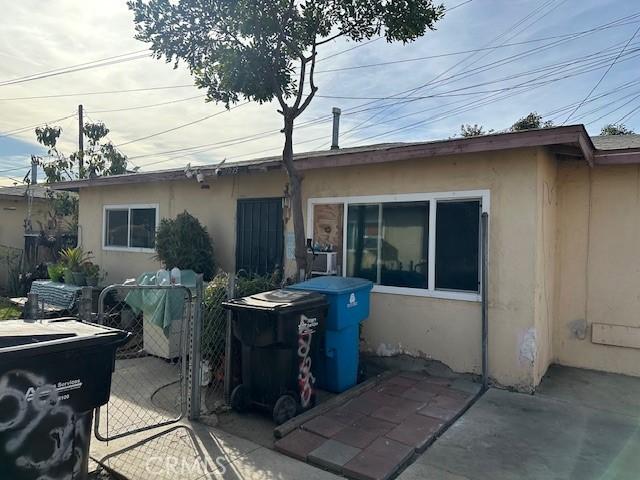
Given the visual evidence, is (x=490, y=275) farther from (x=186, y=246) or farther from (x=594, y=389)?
Answer: (x=186, y=246)

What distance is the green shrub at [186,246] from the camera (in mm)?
7602

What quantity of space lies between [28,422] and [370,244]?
14.9 feet

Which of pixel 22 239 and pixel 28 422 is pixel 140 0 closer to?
pixel 28 422

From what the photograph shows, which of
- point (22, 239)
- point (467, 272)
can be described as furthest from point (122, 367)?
point (22, 239)

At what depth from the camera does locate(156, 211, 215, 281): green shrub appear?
7602 millimetres

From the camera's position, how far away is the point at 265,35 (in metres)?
5.70

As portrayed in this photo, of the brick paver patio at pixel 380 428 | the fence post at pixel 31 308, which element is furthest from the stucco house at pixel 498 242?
the fence post at pixel 31 308

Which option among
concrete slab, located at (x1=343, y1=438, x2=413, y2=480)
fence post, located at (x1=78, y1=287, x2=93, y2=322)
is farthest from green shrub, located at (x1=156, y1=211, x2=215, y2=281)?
concrete slab, located at (x1=343, y1=438, x2=413, y2=480)

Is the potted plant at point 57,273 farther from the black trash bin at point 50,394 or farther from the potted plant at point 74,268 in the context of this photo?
the black trash bin at point 50,394

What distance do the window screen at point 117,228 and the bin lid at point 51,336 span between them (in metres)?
7.11

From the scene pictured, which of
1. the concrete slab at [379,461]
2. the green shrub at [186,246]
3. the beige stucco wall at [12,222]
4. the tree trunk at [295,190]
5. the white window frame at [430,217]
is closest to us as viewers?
the concrete slab at [379,461]

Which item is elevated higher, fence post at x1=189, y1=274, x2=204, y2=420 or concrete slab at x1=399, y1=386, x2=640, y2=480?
fence post at x1=189, y1=274, x2=204, y2=420

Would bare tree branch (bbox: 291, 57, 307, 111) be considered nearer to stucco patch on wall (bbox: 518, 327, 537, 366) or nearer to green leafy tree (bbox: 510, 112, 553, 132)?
stucco patch on wall (bbox: 518, 327, 537, 366)

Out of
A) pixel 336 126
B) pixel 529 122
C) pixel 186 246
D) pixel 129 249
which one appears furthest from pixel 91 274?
pixel 529 122
